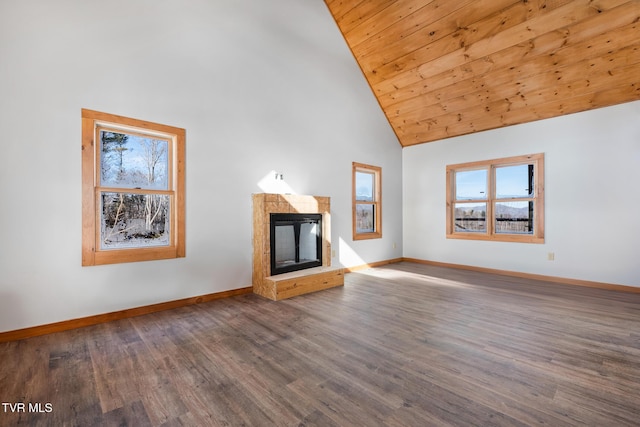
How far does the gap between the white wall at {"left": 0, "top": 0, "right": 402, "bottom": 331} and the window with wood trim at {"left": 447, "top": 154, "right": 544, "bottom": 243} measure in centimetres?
213

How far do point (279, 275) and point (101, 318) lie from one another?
6.45 ft

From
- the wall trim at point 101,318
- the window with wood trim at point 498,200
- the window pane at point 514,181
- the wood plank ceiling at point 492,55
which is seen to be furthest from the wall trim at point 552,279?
the wall trim at point 101,318

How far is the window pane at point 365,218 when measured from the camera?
19.2 ft

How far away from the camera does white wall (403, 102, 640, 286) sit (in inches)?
163

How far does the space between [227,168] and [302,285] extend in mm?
1835

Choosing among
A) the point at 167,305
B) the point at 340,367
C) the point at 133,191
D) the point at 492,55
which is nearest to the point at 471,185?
the point at 492,55

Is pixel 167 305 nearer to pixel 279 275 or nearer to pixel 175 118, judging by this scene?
pixel 279 275

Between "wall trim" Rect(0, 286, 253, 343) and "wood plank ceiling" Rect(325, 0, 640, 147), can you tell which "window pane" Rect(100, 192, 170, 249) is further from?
"wood plank ceiling" Rect(325, 0, 640, 147)

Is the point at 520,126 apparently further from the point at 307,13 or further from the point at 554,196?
the point at 307,13

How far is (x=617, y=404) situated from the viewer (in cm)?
166

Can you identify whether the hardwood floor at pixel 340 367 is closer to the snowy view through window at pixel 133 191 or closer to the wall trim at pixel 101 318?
the wall trim at pixel 101 318

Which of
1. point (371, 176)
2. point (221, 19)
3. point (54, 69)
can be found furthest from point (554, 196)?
point (54, 69)

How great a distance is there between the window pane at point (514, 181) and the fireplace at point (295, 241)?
11.2 feet

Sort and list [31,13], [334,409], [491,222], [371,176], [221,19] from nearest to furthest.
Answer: [334,409] < [31,13] < [221,19] < [491,222] < [371,176]
